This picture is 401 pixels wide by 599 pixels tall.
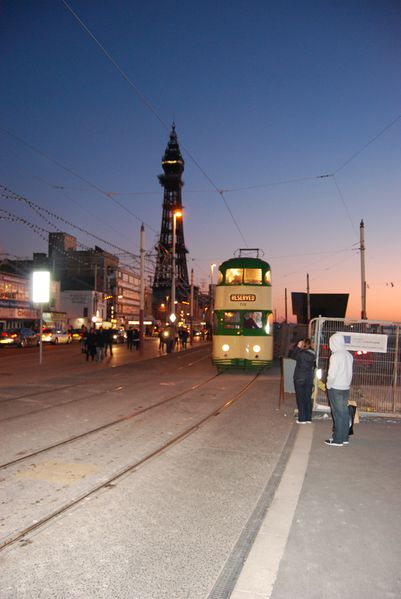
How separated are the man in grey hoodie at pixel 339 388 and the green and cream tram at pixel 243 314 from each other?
11876mm

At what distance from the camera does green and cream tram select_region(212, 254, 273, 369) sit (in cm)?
1998

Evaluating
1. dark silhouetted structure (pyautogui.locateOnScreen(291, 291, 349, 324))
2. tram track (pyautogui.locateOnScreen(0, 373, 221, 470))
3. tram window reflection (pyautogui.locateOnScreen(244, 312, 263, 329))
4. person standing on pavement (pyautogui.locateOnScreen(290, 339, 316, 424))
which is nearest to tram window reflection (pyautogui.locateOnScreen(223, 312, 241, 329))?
tram window reflection (pyautogui.locateOnScreen(244, 312, 263, 329))

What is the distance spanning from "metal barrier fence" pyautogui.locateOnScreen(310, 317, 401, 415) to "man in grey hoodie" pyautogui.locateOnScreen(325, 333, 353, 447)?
2558mm

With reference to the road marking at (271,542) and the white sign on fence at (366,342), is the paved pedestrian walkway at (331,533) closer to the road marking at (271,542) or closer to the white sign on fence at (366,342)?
the road marking at (271,542)

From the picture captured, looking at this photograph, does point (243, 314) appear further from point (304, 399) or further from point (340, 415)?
point (340, 415)

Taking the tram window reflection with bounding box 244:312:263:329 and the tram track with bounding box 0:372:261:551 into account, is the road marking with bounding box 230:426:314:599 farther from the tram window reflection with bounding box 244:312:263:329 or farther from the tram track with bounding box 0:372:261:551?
the tram window reflection with bounding box 244:312:263:329

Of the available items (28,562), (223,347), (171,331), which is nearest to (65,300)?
(171,331)

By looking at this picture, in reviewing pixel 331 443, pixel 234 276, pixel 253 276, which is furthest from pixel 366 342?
pixel 234 276

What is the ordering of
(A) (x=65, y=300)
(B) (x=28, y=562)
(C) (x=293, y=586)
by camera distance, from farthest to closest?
(A) (x=65, y=300), (B) (x=28, y=562), (C) (x=293, y=586)

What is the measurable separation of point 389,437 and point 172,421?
4.04 m

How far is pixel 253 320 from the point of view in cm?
2019

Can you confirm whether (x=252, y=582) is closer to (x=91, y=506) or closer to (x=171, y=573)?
(x=171, y=573)

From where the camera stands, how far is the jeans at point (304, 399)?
9.59 m

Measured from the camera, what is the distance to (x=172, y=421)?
10.0 metres
